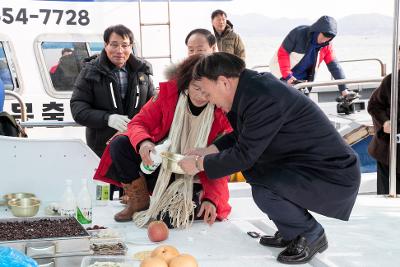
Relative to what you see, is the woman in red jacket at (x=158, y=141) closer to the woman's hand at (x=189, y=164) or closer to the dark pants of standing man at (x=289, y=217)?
the woman's hand at (x=189, y=164)

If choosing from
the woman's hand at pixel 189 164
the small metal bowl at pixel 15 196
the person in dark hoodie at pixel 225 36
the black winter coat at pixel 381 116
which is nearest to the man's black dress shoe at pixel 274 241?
the woman's hand at pixel 189 164

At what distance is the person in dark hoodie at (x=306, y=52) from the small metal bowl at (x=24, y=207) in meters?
3.36

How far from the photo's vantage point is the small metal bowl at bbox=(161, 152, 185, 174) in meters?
3.51

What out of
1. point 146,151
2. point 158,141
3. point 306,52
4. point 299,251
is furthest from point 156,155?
point 306,52

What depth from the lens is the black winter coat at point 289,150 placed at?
295 centimetres

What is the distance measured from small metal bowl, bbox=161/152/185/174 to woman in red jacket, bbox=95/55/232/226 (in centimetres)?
12

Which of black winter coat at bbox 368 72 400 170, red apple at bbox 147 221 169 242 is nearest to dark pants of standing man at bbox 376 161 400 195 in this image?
black winter coat at bbox 368 72 400 170

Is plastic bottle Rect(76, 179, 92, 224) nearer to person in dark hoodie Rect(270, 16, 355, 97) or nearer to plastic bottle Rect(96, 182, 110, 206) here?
plastic bottle Rect(96, 182, 110, 206)

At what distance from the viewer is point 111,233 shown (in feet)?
11.1

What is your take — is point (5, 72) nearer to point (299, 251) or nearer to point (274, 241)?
point (274, 241)

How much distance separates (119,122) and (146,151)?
2.60 ft

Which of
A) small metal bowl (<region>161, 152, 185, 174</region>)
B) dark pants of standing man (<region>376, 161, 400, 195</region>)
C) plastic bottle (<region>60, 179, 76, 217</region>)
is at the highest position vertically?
small metal bowl (<region>161, 152, 185, 174</region>)

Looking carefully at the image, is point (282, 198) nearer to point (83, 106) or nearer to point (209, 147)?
point (209, 147)

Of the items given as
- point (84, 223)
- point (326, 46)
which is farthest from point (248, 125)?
point (326, 46)
